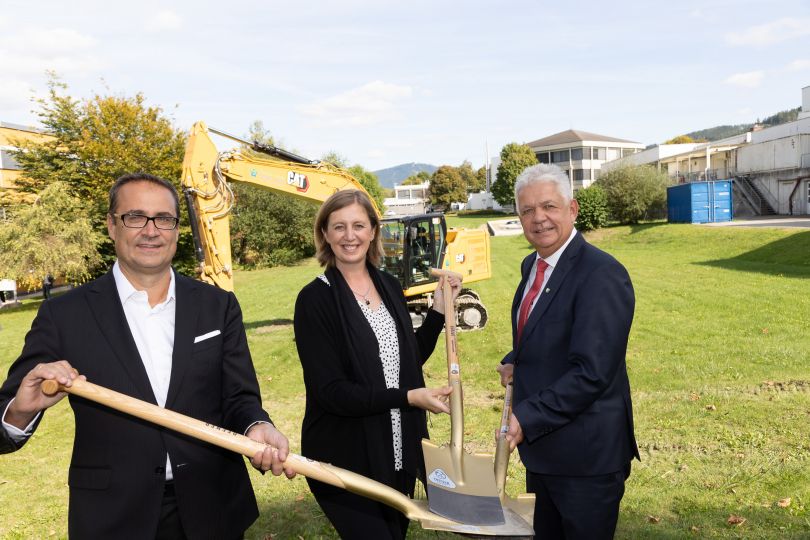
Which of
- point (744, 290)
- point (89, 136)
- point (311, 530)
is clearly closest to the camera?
point (311, 530)

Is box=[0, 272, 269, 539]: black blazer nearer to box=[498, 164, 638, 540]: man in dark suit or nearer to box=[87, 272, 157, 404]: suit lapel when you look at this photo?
box=[87, 272, 157, 404]: suit lapel

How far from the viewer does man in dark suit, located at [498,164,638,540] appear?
2520mm

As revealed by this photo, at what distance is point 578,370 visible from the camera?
8.21ft

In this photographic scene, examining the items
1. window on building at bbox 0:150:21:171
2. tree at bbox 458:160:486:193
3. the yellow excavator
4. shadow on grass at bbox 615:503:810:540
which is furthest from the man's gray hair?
tree at bbox 458:160:486:193

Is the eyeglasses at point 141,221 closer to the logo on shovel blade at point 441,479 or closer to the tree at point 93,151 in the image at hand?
the logo on shovel blade at point 441,479

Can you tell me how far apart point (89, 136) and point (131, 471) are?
29.3m

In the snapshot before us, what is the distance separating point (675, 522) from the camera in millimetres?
4570

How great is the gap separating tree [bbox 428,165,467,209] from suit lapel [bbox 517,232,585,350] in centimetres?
9835

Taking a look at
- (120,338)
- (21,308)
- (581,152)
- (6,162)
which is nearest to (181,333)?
(120,338)

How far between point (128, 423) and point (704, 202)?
38170 mm

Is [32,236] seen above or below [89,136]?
below

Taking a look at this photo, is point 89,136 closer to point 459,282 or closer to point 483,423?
point 483,423

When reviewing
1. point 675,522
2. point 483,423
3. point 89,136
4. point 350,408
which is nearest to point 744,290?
point 483,423

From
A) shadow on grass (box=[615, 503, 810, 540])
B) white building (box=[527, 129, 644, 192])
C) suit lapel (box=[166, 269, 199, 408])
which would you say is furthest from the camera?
white building (box=[527, 129, 644, 192])
